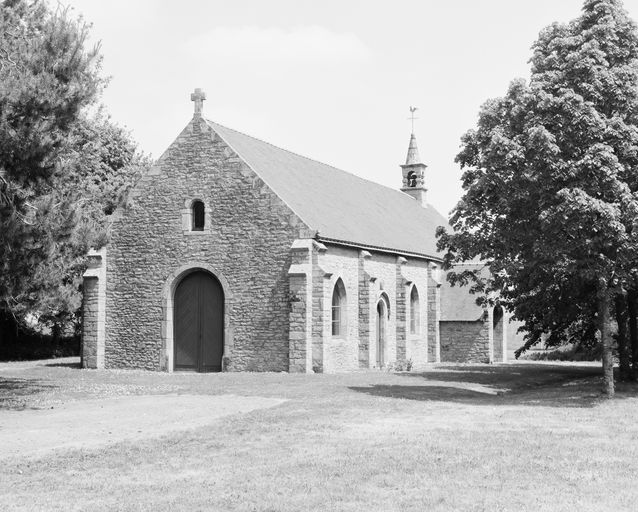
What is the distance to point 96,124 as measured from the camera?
4091cm

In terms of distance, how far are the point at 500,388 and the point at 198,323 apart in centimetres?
1118

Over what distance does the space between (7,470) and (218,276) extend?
18.5 metres

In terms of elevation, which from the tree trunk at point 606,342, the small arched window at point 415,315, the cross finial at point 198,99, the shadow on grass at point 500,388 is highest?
the cross finial at point 198,99

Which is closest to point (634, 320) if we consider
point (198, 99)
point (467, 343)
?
point (467, 343)

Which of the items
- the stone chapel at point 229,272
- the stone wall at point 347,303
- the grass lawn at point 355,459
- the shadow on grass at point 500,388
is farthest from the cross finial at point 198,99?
the grass lawn at point 355,459

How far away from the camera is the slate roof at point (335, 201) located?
97.4 ft

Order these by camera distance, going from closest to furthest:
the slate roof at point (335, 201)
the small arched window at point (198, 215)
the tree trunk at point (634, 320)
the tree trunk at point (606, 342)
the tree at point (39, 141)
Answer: the tree at point (39, 141)
the tree trunk at point (606, 342)
the tree trunk at point (634, 320)
the slate roof at point (335, 201)
the small arched window at point (198, 215)

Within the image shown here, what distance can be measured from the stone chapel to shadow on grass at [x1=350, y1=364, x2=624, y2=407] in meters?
3.70

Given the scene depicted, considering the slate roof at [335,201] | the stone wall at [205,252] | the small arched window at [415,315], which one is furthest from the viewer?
the small arched window at [415,315]

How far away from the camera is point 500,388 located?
2423 centimetres

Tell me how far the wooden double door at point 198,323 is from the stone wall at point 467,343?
13.6 meters

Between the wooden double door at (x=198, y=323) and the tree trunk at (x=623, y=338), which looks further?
the wooden double door at (x=198, y=323)

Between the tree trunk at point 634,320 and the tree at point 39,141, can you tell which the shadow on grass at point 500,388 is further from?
the tree at point 39,141

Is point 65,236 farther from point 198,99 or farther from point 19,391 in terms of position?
point 198,99
